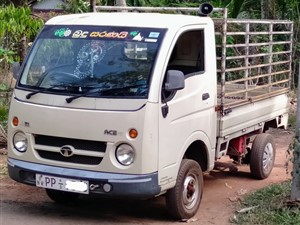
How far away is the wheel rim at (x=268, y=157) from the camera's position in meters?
8.26

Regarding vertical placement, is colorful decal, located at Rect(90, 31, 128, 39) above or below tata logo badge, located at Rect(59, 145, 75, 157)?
above

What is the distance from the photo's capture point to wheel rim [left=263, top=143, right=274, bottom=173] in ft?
27.1

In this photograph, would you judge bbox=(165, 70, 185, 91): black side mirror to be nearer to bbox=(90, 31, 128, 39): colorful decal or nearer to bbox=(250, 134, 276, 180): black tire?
bbox=(90, 31, 128, 39): colorful decal

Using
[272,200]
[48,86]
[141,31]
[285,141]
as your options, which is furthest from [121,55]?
[285,141]

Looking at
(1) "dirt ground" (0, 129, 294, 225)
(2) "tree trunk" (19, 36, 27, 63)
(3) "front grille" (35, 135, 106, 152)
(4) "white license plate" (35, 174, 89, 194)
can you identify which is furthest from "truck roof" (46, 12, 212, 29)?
(2) "tree trunk" (19, 36, 27, 63)

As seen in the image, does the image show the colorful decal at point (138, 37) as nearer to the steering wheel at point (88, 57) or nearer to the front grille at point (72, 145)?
the steering wheel at point (88, 57)

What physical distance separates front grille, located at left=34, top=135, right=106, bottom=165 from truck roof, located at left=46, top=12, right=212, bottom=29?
1270 millimetres

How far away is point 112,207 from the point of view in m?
6.73

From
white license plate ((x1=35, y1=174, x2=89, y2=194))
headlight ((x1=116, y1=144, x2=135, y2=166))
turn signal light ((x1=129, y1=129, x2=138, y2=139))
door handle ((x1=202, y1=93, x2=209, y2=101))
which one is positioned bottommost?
white license plate ((x1=35, y1=174, x2=89, y2=194))

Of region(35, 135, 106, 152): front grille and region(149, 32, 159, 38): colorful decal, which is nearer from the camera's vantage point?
region(35, 135, 106, 152): front grille

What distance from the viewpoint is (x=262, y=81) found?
8.73 metres

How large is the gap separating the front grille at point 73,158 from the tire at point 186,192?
2.74 feet

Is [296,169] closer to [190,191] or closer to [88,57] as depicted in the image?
[190,191]

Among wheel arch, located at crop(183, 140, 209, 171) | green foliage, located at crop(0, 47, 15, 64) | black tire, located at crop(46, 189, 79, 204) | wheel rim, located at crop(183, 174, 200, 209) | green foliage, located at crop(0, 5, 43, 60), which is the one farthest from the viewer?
green foliage, located at crop(0, 47, 15, 64)
